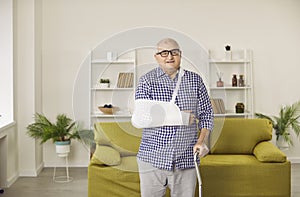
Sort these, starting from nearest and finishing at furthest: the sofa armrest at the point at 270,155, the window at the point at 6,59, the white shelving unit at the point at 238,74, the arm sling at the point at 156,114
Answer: the arm sling at the point at 156,114 → the sofa armrest at the point at 270,155 → the window at the point at 6,59 → the white shelving unit at the point at 238,74

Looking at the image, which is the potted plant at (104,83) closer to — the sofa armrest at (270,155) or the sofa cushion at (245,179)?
the sofa cushion at (245,179)

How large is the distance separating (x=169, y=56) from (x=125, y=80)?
0.30 meters

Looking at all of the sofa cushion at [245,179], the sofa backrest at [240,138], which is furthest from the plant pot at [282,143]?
the sofa cushion at [245,179]

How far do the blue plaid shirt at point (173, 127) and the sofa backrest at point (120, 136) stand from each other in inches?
1.9

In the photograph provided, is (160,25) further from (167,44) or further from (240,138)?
(167,44)

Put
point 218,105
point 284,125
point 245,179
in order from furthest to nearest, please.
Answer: point 284,125
point 245,179
point 218,105

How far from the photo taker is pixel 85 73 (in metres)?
2.18

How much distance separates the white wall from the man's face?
131 inches

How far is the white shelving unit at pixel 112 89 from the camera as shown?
2248 millimetres

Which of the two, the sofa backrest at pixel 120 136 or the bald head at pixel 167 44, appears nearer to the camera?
the bald head at pixel 167 44

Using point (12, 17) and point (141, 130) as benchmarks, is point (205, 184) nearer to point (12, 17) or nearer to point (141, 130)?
point (141, 130)

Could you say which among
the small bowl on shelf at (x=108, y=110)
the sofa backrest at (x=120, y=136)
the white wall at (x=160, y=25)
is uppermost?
the white wall at (x=160, y=25)

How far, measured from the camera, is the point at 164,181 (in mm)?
2395

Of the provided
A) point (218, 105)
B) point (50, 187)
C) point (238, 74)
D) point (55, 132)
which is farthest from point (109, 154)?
point (238, 74)
